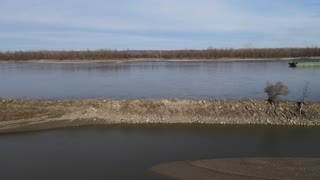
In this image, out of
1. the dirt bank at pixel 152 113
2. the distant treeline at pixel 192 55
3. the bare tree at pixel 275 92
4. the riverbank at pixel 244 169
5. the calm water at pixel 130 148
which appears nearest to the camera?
→ the riverbank at pixel 244 169

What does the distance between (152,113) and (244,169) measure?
10000 millimetres

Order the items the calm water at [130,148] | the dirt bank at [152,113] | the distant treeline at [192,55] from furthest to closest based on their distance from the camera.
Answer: the distant treeline at [192,55], the dirt bank at [152,113], the calm water at [130,148]

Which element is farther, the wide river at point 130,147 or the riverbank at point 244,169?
the wide river at point 130,147

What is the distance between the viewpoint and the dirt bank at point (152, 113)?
20.9m

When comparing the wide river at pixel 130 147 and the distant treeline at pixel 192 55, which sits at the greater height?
the distant treeline at pixel 192 55

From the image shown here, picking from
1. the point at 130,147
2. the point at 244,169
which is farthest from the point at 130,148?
the point at 244,169

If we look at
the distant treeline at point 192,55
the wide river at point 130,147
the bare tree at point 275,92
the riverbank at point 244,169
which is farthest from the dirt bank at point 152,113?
the distant treeline at point 192,55

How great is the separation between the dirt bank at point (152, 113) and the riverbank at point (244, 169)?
7.07m

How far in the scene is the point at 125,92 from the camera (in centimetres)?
3144

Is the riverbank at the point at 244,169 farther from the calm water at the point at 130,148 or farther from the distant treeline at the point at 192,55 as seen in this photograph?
the distant treeline at the point at 192,55

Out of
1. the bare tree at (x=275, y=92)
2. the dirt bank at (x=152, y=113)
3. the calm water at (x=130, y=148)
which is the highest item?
the bare tree at (x=275, y=92)

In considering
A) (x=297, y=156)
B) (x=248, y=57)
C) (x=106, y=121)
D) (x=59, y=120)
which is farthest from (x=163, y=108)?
(x=248, y=57)

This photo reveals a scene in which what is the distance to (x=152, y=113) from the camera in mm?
22359

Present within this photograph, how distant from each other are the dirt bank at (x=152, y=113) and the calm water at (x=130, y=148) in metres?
1.10
